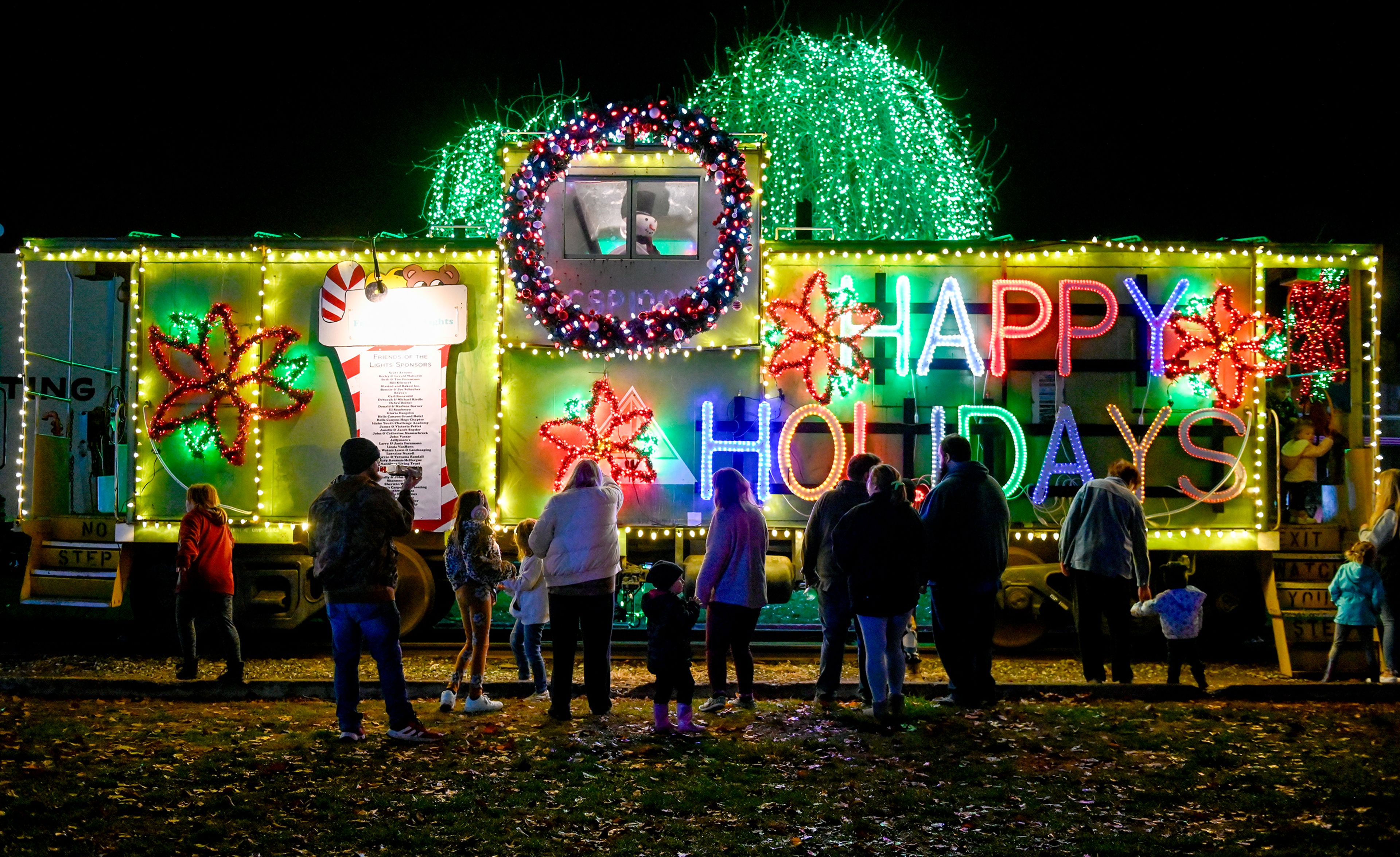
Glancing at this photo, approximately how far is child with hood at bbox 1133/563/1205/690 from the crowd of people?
0.06 ft

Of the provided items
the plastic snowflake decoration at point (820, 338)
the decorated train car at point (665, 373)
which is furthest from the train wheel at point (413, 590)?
the plastic snowflake decoration at point (820, 338)

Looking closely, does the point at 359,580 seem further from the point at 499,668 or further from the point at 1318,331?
the point at 1318,331

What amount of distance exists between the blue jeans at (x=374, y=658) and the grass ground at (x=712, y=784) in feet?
0.86

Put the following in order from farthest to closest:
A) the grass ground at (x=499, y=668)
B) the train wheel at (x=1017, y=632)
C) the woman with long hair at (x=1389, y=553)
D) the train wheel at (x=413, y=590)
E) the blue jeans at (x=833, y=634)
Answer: the train wheel at (x=413, y=590) < the train wheel at (x=1017, y=632) < the grass ground at (x=499, y=668) < the woman with long hair at (x=1389, y=553) < the blue jeans at (x=833, y=634)

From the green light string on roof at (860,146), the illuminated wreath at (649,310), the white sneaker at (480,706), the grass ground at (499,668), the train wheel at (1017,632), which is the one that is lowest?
the grass ground at (499,668)

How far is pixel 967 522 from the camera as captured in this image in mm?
8602

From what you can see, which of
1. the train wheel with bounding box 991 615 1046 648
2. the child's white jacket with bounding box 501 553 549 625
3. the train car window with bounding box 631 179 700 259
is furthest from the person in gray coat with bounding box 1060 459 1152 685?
the train car window with bounding box 631 179 700 259

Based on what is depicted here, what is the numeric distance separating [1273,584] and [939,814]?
6380 millimetres

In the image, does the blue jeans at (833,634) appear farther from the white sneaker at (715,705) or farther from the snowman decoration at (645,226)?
the snowman decoration at (645,226)

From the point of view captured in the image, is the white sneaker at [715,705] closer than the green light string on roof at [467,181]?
Yes

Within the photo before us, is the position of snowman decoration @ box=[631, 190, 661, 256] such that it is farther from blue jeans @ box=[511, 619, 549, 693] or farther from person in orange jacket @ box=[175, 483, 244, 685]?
person in orange jacket @ box=[175, 483, 244, 685]

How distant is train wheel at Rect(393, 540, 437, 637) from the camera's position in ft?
38.0

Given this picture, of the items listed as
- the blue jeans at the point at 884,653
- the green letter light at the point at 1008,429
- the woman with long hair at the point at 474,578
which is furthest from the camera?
the green letter light at the point at 1008,429

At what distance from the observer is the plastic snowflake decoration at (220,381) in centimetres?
1116
